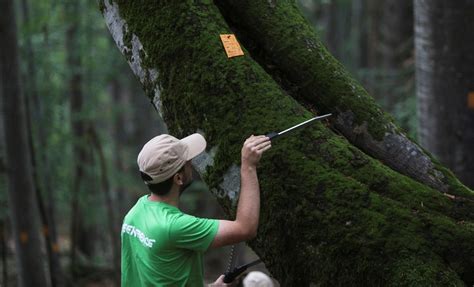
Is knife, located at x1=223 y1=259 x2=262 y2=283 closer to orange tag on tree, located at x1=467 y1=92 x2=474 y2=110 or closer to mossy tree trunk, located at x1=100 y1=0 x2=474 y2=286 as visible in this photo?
mossy tree trunk, located at x1=100 y1=0 x2=474 y2=286

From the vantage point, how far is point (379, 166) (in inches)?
150

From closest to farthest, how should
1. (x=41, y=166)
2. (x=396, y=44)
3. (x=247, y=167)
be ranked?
(x=247, y=167)
(x=41, y=166)
(x=396, y=44)

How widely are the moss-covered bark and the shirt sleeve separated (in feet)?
4.69

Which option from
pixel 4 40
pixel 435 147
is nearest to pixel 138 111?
pixel 4 40

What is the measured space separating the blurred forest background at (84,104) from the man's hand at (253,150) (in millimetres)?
8255

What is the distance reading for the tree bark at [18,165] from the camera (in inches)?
373

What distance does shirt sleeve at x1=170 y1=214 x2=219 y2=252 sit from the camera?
3164mm

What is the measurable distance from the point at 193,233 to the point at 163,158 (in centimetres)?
40

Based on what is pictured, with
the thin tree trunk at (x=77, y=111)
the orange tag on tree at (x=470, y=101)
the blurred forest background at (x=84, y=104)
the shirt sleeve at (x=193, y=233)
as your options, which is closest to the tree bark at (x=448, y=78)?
the orange tag on tree at (x=470, y=101)

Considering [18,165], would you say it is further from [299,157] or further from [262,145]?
[262,145]

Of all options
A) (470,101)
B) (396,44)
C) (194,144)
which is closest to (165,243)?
(194,144)

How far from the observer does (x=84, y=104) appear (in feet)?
69.5

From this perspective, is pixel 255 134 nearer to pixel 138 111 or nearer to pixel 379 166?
pixel 379 166

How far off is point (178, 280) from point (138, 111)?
30197mm
